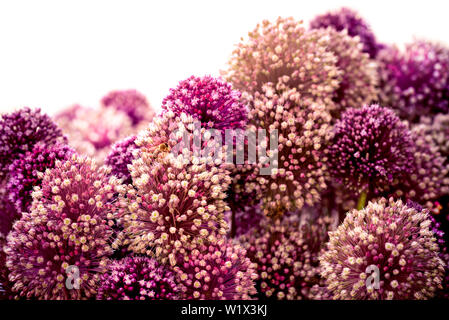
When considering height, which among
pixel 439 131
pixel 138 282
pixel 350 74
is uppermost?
pixel 350 74

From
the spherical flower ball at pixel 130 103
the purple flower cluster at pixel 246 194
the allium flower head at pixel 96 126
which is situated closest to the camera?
the purple flower cluster at pixel 246 194

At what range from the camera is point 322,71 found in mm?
2660

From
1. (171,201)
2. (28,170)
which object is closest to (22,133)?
(28,170)

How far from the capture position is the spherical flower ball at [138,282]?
186 centimetres

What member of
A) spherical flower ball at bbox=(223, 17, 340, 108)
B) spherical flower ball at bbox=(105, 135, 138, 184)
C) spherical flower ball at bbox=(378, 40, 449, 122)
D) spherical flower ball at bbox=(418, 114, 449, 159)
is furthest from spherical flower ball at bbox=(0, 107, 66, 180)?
spherical flower ball at bbox=(418, 114, 449, 159)

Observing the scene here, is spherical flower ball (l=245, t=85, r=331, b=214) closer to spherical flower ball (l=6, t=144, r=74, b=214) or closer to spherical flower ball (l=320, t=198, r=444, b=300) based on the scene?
spherical flower ball (l=320, t=198, r=444, b=300)

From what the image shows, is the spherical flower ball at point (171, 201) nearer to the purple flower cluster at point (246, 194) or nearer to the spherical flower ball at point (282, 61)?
the purple flower cluster at point (246, 194)

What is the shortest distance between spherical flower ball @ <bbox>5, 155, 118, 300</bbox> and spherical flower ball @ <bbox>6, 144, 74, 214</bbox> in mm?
175

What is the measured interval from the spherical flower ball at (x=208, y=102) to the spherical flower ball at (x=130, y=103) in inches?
53.7

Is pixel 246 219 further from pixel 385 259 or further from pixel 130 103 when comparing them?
pixel 130 103

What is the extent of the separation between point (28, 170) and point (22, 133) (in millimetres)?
363

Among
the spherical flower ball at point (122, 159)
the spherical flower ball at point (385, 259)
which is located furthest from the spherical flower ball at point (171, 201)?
the spherical flower ball at point (385, 259)

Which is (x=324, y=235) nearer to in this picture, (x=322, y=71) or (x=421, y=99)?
(x=322, y=71)

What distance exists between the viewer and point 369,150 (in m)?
2.44
